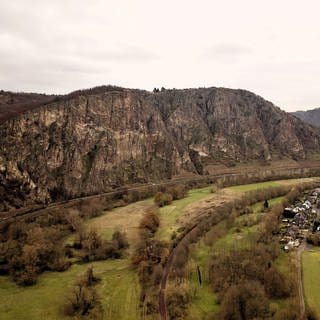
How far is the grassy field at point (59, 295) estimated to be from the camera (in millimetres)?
37000

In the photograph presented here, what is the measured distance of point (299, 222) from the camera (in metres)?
62.0

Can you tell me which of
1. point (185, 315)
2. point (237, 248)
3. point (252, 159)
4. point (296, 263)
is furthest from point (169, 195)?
point (252, 159)

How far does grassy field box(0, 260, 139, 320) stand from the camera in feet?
121

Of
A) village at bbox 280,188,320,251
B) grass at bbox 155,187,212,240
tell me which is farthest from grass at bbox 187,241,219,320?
village at bbox 280,188,320,251

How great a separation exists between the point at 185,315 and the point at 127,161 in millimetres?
63121

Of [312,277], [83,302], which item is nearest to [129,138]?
[83,302]

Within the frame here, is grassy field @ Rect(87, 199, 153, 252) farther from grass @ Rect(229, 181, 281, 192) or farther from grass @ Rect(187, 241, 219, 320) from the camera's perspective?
grass @ Rect(229, 181, 281, 192)

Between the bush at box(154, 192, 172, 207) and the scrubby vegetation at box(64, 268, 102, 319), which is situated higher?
the bush at box(154, 192, 172, 207)

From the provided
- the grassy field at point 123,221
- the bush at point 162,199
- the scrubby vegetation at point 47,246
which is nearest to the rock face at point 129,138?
the scrubby vegetation at point 47,246

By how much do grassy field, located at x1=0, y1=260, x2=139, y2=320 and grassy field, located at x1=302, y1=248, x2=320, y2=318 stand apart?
1728 centimetres

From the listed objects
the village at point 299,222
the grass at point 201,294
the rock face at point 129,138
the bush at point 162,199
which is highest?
the rock face at point 129,138

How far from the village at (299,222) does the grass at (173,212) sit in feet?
57.9

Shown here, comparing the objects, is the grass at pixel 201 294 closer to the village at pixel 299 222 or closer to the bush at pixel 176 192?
the village at pixel 299 222

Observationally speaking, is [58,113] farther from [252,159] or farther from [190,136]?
[252,159]
